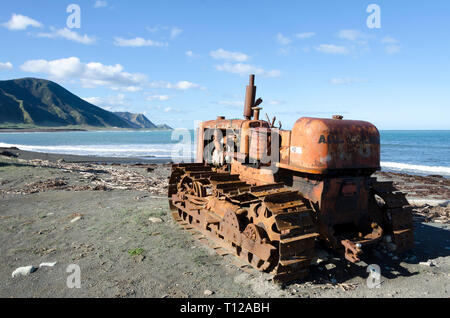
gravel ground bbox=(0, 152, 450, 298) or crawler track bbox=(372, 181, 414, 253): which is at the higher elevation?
crawler track bbox=(372, 181, 414, 253)

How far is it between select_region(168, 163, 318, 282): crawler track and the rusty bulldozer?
0.02 metres

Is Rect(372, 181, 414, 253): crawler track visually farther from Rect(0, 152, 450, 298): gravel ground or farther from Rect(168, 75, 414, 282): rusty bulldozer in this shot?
Rect(0, 152, 450, 298): gravel ground

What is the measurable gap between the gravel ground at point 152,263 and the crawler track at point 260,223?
0.96ft

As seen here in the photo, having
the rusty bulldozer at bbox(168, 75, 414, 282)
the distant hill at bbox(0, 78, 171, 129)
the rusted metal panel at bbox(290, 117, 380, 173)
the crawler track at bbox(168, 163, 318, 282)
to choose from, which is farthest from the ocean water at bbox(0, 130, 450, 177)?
the distant hill at bbox(0, 78, 171, 129)

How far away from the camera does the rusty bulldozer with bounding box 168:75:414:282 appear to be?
4938 mm

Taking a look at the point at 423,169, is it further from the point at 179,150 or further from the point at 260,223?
the point at 179,150

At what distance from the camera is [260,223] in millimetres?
Result: 5367

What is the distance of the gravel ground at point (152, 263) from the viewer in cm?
486

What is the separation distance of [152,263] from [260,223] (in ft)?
7.31

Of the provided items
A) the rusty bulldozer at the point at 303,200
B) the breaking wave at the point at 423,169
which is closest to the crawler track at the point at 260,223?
the rusty bulldozer at the point at 303,200

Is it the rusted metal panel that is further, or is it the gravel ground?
the rusted metal panel

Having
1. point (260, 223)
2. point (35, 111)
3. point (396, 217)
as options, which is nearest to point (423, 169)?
point (396, 217)

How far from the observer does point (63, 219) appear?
28.3 feet

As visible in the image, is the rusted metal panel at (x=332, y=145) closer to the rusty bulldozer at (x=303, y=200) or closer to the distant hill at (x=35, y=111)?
the rusty bulldozer at (x=303, y=200)
